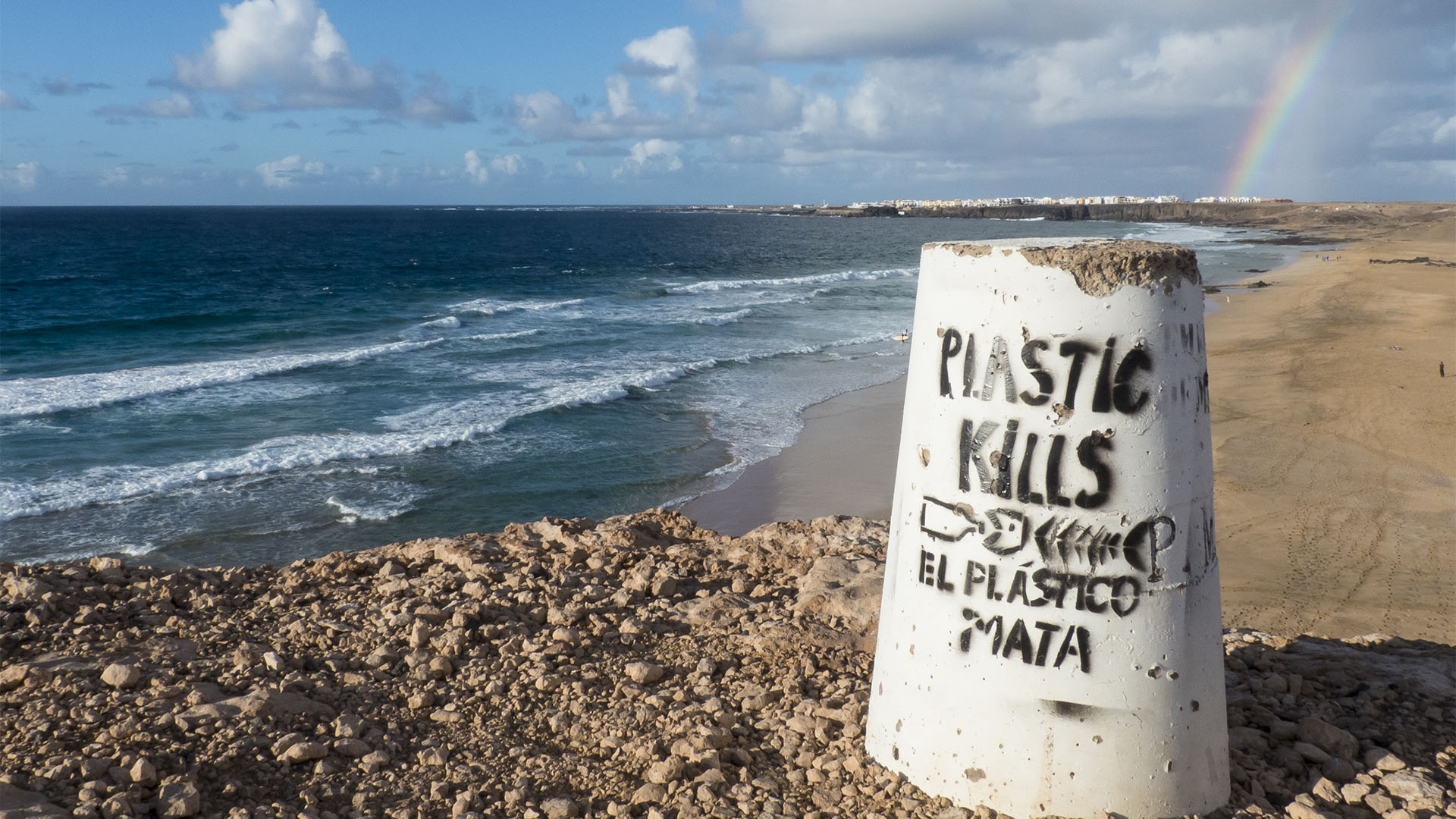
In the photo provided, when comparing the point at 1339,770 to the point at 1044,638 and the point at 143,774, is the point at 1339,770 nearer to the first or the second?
the point at 1044,638

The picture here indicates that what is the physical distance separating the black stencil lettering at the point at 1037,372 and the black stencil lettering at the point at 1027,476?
0.42ft

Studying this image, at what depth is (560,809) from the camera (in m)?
3.66

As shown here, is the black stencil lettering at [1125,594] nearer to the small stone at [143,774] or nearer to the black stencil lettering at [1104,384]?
the black stencil lettering at [1104,384]

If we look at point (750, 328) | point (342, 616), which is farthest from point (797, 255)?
point (342, 616)

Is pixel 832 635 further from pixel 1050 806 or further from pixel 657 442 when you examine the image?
pixel 657 442

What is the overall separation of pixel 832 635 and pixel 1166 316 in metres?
2.52

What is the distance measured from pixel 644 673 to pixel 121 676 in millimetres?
2425

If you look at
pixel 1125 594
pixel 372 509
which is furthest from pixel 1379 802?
pixel 372 509

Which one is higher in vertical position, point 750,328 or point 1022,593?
point 1022,593

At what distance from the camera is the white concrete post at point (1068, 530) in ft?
10.5

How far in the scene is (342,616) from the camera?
5.41 meters

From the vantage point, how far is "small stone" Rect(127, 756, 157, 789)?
3.60 metres

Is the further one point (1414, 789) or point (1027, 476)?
point (1414, 789)

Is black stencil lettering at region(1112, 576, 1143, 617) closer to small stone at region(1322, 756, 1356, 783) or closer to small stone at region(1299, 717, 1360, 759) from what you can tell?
small stone at region(1322, 756, 1356, 783)
